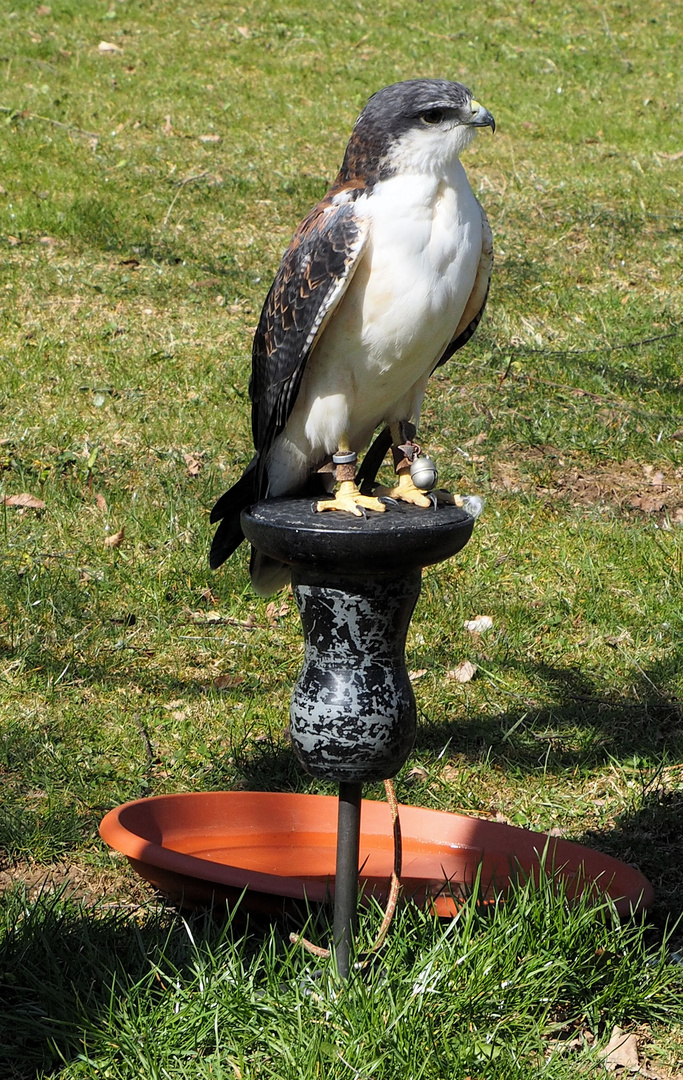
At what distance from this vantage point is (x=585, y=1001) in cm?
249

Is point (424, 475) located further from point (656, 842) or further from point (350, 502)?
point (656, 842)

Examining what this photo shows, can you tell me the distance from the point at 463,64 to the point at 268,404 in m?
9.66

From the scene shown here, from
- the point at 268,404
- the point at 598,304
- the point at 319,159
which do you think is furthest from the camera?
the point at 319,159

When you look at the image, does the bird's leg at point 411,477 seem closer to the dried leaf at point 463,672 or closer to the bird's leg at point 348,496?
the bird's leg at point 348,496

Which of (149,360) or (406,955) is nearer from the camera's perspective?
(406,955)

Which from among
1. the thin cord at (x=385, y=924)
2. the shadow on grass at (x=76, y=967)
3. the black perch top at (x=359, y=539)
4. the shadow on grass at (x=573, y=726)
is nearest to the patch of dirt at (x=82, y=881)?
the shadow on grass at (x=76, y=967)

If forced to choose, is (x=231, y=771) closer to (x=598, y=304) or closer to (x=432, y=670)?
(x=432, y=670)

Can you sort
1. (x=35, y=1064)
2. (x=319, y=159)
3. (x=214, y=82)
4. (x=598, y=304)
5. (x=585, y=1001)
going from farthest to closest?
(x=214, y=82) < (x=319, y=159) < (x=598, y=304) < (x=585, y=1001) < (x=35, y=1064)

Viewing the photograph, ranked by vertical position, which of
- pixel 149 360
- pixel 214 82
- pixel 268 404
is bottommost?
pixel 149 360

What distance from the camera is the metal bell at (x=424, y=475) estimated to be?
2.46m

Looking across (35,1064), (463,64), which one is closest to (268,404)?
(35,1064)

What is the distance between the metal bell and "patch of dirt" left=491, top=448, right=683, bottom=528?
2587 millimetres

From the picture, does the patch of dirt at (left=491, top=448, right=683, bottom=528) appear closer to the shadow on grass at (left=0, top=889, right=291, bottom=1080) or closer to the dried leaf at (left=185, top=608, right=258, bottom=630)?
the dried leaf at (left=185, top=608, right=258, bottom=630)

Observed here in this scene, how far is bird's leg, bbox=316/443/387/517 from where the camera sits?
2381mm
